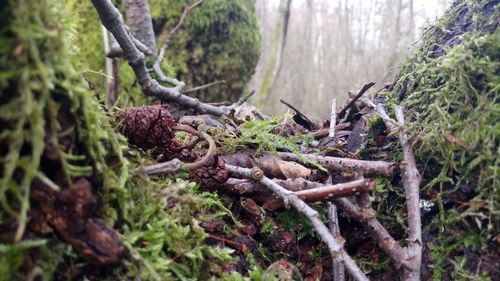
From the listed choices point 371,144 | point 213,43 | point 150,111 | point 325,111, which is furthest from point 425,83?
point 325,111

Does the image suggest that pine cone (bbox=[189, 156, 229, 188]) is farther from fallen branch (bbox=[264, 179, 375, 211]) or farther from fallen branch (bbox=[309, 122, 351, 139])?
fallen branch (bbox=[309, 122, 351, 139])

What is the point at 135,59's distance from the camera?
80.0 inches

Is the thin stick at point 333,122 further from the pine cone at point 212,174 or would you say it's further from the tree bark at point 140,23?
the tree bark at point 140,23

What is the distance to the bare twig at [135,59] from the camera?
65.0 inches

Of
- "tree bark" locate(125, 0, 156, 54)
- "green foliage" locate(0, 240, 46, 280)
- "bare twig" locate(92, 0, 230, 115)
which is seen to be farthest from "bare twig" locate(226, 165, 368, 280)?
"tree bark" locate(125, 0, 156, 54)

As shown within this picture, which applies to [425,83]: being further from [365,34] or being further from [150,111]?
[365,34]

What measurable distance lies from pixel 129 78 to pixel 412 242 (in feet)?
12.0

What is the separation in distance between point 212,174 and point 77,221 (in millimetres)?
472

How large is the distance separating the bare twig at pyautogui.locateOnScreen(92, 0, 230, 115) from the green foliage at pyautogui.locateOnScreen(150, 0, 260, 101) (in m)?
2.53

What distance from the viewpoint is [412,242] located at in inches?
43.0

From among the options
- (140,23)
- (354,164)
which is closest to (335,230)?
(354,164)

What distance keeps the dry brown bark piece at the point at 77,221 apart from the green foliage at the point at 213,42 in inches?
160

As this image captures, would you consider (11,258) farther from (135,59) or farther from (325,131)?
(135,59)

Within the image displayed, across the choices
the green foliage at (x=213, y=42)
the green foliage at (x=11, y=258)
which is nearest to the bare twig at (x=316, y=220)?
the green foliage at (x=11, y=258)
